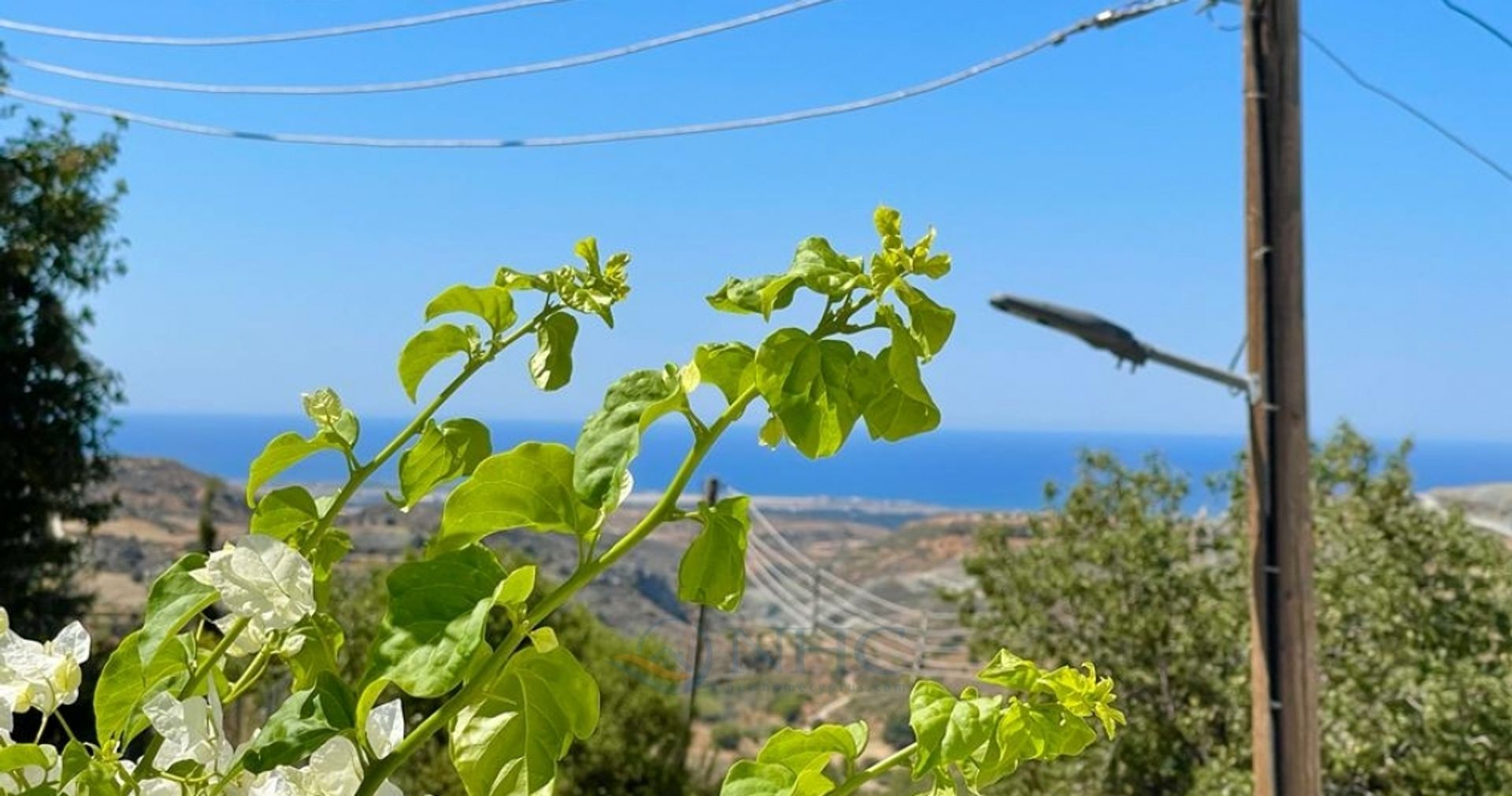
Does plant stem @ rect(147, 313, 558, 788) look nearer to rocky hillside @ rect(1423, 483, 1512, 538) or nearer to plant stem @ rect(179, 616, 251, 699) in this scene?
plant stem @ rect(179, 616, 251, 699)

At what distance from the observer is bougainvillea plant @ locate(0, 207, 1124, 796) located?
0.27 m

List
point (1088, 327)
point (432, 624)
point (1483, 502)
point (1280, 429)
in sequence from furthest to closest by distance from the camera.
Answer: point (1483, 502) < point (1088, 327) < point (1280, 429) < point (432, 624)

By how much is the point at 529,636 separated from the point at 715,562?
0.14 feet

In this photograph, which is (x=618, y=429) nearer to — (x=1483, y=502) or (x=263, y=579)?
(x=263, y=579)

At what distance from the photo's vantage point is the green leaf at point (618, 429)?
278 millimetres

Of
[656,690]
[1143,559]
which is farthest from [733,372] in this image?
[656,690]

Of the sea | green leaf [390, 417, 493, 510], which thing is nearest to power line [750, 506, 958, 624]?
green leaf [390, 417, 493, 510]

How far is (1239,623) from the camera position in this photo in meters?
4.18

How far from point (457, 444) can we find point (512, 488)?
66 mm

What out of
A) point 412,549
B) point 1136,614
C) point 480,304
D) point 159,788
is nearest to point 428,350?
point 480,304

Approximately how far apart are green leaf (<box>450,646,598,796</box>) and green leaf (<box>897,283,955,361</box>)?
0.10m

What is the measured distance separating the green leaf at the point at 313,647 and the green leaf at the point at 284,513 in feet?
0.09

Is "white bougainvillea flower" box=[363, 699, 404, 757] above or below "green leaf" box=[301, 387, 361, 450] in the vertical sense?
below

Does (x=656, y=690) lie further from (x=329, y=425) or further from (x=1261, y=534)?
(x=329, y=425)
